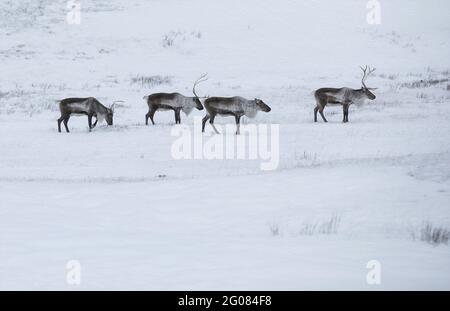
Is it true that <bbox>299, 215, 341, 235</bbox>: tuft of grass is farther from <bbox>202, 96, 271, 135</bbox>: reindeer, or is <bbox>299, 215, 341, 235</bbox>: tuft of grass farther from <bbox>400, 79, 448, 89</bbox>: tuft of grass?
<bbox>400, 79, 448, 89</bbox>: tuft of grass

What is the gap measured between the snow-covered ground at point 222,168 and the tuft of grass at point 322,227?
39 millimetres

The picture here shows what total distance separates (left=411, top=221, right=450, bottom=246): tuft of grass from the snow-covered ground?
8 cm

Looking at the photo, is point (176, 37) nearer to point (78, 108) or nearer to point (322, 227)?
point (78, 108)

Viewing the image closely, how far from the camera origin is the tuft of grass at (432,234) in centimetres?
743

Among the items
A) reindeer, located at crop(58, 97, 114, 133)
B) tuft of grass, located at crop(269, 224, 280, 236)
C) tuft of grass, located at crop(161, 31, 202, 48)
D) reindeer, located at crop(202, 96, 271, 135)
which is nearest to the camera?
tuft of grass, located at crop(269, 224, 280, 236)

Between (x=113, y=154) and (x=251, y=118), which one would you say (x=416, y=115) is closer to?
(x=251, y=118)

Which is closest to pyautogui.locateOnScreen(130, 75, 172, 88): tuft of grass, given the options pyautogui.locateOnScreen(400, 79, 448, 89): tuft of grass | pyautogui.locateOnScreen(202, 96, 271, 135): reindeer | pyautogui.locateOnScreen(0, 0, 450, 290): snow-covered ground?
pyautogui.locateOnScreen(0, 0, 450, 290): snow-covered ground

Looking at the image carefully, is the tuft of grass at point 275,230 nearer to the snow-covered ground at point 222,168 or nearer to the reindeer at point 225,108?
the snow-covered ground at point 222,168

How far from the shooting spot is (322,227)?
8164mm

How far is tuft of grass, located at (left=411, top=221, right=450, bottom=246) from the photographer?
743 cm

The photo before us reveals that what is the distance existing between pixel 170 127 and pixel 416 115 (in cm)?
756

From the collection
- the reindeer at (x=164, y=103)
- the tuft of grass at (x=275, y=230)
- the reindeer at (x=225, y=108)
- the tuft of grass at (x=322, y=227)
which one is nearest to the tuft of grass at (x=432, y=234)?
the tuft of grass at (x=322, y=227)

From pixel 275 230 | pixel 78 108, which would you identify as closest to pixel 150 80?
pixel 78 108
